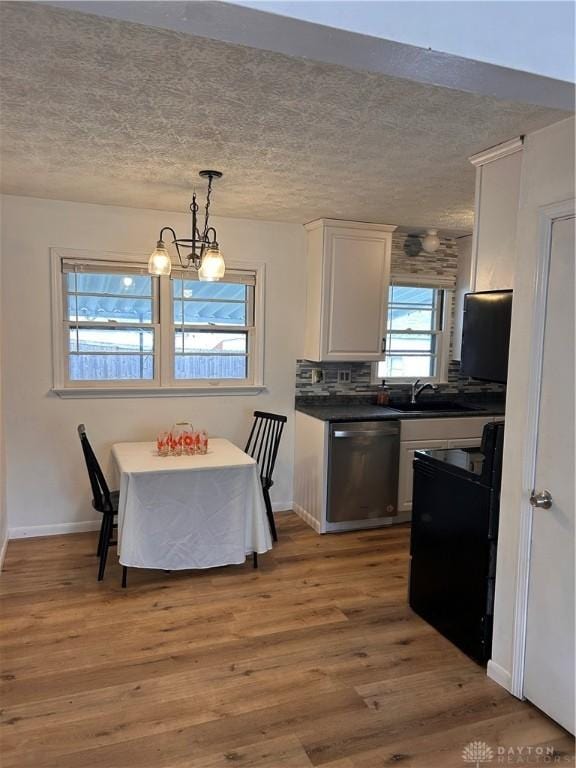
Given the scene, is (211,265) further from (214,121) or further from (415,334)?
(415,334)

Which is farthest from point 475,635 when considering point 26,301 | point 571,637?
point 26,301

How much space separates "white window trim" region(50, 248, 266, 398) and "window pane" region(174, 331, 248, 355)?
0.07 m

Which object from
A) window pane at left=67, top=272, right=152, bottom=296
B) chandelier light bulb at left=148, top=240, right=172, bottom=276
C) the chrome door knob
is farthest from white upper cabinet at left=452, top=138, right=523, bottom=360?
window pane at left=67, top=272, right=152, bottom=296

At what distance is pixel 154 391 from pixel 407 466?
6.82 ft

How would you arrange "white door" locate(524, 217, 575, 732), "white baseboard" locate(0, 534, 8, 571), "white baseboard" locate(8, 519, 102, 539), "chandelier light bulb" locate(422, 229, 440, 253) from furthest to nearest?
1. "chandelier light bulb" locate(422, 229, 440, 253)
2. "white baseboard" locate(8, 519, 102, 539)
3. "white baseboard" locate(0, 534, 8, 571)
4. "white door" locate(524, 217, 575, 732)

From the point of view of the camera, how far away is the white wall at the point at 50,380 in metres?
3.84

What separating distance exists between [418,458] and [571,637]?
3.67 feet

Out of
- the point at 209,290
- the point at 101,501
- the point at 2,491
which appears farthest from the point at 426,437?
the point at 2,491

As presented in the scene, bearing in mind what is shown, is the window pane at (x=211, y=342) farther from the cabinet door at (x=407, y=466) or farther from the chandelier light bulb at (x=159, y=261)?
the cabinet door at (x=407, y=466)

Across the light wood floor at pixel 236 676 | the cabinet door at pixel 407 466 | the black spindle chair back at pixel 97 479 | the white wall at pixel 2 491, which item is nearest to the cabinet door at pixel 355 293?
the cabinet door at pixel 407 466

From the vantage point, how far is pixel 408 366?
16.7 ft

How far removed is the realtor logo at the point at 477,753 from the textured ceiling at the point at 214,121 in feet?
7.81

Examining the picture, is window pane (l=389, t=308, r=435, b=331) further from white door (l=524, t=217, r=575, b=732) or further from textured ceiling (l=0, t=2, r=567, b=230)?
white door (l=524, t=217, r=575, b=732)

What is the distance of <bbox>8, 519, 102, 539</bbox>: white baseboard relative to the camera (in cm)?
398
